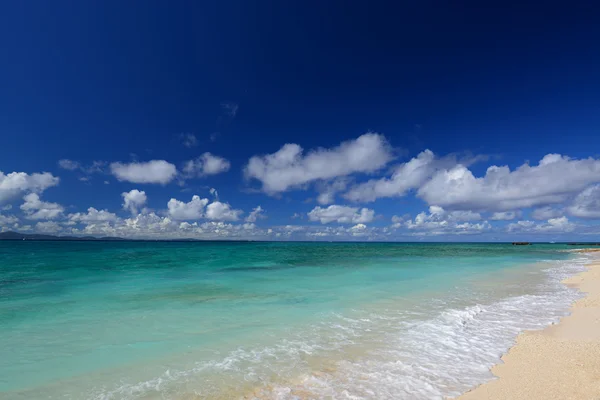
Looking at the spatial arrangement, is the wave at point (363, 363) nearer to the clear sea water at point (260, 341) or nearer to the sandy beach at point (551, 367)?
the clear sea water at point (260, 341)

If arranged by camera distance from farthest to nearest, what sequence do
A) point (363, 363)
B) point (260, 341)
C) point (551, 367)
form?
point (260, 341) < point (363, 363) < point (551, 367)

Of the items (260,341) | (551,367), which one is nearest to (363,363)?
(260,341)

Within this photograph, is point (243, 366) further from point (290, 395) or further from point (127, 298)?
point (127, 298)

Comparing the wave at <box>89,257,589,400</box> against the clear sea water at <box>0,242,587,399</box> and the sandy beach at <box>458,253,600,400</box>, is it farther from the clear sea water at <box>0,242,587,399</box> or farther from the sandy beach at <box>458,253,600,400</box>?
the sandy beach at <box>458,253,600,400</box>

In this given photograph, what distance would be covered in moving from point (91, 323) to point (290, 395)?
7.86 metres

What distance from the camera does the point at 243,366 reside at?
630 centimetres

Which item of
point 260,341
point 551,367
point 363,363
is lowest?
point 260,341

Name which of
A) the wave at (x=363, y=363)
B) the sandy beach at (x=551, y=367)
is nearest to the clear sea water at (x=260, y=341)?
the wave at (x=363, y=363)

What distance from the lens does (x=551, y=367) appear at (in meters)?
5.76

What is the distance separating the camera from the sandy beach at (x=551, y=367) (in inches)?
192

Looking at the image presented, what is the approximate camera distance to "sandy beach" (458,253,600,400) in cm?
487

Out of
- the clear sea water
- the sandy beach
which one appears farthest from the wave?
the sandy beach

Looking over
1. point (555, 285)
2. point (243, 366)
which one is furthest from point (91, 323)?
point (555, 285)

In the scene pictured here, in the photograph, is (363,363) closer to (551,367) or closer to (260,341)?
(260,341)
